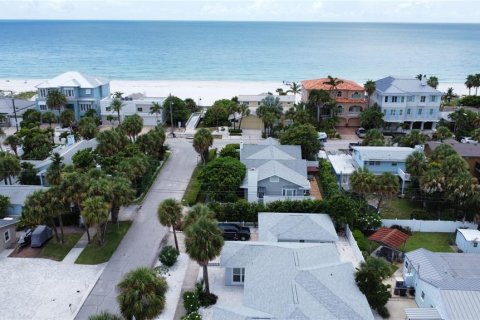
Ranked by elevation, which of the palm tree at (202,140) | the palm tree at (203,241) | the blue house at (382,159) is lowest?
the palm tree at (203,241)

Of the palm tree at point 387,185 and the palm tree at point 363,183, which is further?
the palm tree at point 363,183

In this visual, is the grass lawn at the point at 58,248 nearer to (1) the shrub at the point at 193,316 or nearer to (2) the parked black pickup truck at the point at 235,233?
(2) the parked black pickup truck at the point at 235,233

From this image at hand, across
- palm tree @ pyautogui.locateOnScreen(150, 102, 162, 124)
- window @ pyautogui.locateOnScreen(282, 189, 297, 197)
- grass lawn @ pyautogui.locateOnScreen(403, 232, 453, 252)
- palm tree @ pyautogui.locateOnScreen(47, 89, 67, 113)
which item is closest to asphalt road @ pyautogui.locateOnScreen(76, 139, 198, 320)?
window @ pyautogui.locateOnScreen(282, 189, 297, 197)

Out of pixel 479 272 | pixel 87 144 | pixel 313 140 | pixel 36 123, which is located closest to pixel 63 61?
pixel 36 123

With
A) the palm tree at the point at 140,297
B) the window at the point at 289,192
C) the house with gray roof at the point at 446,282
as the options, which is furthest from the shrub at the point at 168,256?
the house with gray roof at the point at 446,282

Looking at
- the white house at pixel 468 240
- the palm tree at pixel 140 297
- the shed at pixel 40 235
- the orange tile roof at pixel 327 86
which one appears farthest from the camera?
the orange tile roof at pixel 327 86

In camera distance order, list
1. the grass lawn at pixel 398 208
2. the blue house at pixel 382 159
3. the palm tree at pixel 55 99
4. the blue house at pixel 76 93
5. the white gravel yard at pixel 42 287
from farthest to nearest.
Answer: the blue house at pixel 76 93
the palm tree at pixel 55 99
the blue house at pixel 382 159
the grass lawn at pixel 398 208
the white gravel yard at pixel 42 287

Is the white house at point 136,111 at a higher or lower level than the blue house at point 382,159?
higher
